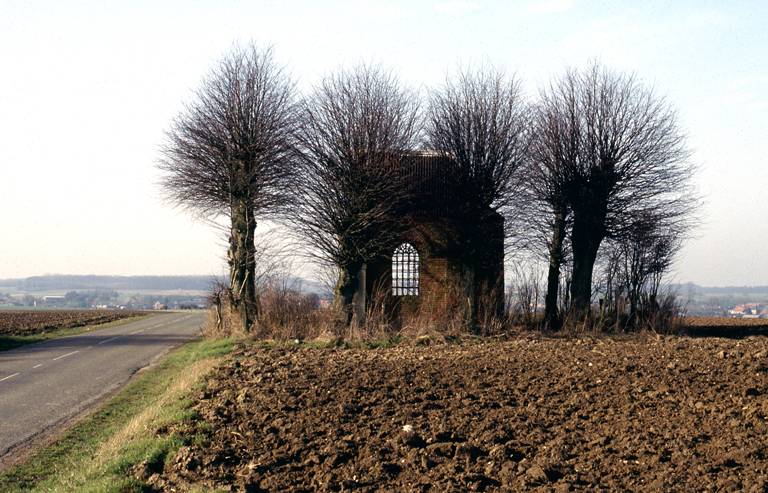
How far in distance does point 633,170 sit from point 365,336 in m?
11.4

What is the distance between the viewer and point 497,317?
19.7 m

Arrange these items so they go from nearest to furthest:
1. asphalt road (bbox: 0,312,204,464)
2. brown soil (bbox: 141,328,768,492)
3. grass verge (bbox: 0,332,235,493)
Result: brown soil (bbox: 141,328,768,492) → grass verge (bbox: 0,332,235,493) → asphalt road (bbox: 0,312,204,464)

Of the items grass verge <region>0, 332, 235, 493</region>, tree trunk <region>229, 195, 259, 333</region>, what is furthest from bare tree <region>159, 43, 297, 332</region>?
grass verge <region>0, 332, 235, 493</region>

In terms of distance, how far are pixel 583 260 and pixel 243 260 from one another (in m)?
12.8

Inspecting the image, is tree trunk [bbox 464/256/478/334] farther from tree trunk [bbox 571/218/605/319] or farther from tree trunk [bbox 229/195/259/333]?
tree trunk [bbox 229/195/259/333]

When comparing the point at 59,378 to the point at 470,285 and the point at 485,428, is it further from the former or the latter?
the point at 470,285

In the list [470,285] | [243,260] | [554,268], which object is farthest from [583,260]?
[243,260]

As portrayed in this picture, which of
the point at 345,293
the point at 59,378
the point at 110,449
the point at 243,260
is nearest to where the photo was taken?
the point at 110,449

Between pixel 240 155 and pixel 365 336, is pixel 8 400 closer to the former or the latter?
pixel 365 336

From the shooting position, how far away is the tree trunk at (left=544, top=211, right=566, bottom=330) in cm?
2119

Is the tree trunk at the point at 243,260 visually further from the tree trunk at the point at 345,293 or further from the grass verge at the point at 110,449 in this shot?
the grass verge at the point at 110,449

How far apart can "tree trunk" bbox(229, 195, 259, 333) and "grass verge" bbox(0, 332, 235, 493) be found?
378 inches

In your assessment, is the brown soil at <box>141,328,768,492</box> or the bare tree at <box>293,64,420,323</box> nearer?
the brown soil at <box>141,328,768,492</box>

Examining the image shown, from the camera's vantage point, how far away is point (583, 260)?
21078mm
